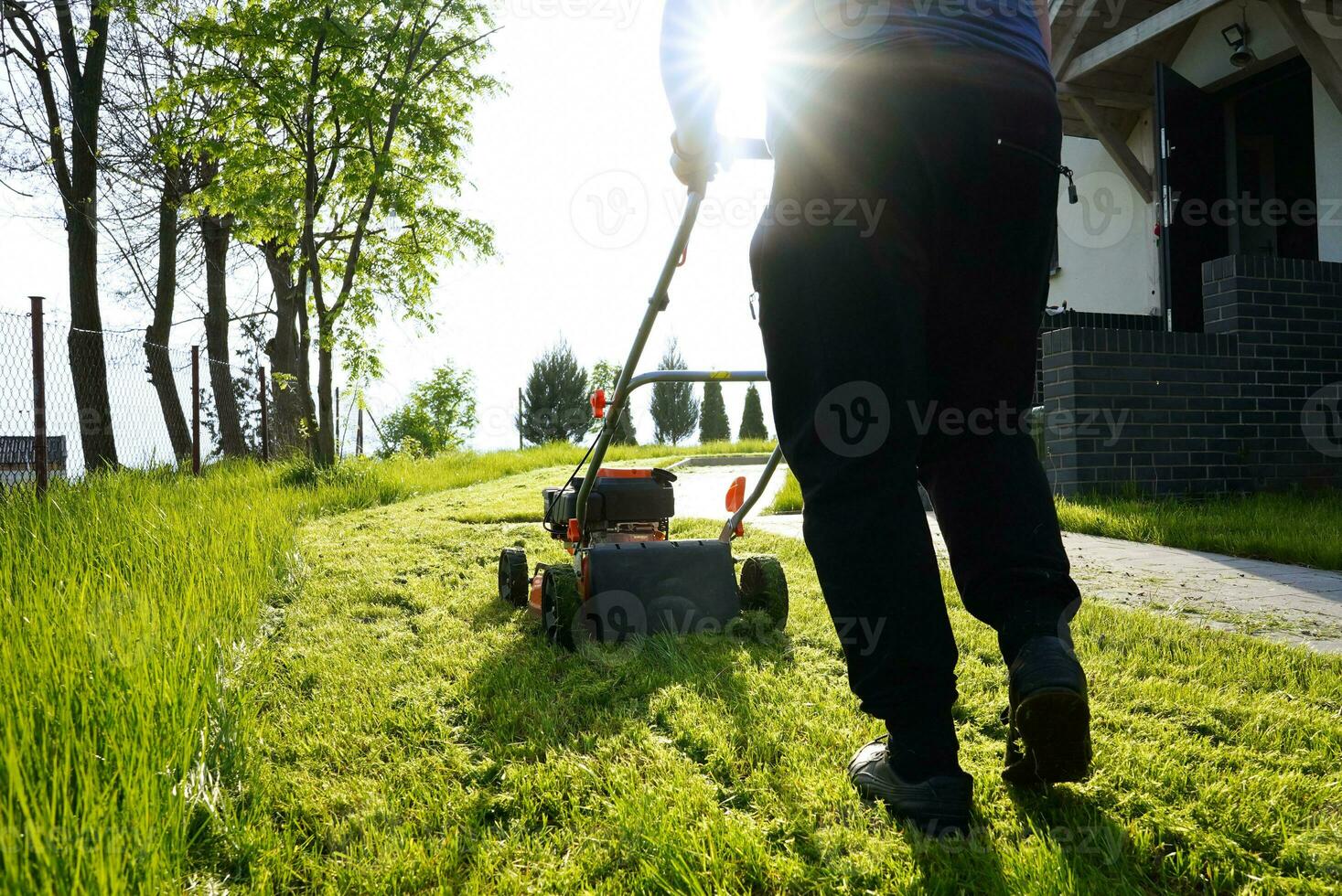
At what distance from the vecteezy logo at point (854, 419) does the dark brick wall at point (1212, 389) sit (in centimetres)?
494

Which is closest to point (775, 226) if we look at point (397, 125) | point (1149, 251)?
point (1149, 251)

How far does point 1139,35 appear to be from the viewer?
7.23 m

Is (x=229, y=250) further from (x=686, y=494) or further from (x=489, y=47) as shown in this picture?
(x=686, y=494)

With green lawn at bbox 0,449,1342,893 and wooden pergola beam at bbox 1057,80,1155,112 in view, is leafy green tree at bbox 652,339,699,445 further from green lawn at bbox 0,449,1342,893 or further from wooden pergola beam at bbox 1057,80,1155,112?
green lawn at bbox 0,449,1342,893

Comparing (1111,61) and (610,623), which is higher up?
(1111,61)

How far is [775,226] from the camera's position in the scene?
4.89 feet

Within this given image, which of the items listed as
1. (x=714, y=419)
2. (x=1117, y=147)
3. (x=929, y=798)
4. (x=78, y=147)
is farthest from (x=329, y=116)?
(x=714, y=419)

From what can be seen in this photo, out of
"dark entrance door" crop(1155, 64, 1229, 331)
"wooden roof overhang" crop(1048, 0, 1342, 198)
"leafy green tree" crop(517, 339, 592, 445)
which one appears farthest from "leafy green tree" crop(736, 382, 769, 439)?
"dark entrance door" crop(1155, 64, 1229, 331)

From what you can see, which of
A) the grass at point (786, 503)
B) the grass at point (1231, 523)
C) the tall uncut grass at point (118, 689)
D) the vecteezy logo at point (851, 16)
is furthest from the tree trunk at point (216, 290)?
the vecteezy logo at point (851, 16)

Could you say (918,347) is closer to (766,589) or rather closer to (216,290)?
(766,589)

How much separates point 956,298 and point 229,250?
15.5m
